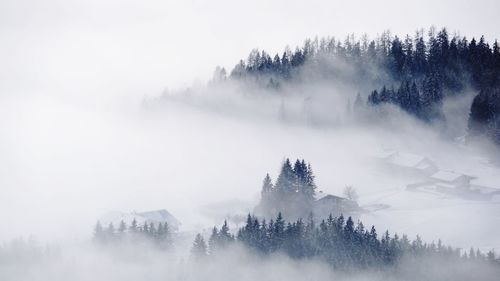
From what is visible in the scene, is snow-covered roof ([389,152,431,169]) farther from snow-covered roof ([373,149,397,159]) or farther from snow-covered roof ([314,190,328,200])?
snow-covered roof ([314,190,328,200])

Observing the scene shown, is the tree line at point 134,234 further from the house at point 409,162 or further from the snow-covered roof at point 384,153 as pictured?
the snow-covered roof at point 384,153

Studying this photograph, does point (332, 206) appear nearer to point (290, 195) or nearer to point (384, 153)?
point (290, 195)

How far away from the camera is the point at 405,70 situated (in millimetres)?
151875

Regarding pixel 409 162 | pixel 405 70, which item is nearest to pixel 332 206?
pixel 409 162

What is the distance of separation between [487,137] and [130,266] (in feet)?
236

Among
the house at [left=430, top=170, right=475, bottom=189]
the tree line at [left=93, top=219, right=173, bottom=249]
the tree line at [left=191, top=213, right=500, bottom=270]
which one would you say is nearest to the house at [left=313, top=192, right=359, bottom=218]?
the tree line at [left=191, top=213, right=500, bottom=270]

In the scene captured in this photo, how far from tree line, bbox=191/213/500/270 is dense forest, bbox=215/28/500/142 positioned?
156 ft

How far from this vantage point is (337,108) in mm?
149000

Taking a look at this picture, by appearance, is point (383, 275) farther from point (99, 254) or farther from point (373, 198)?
point (99, 254)

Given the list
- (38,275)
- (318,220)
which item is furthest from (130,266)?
(318,220)

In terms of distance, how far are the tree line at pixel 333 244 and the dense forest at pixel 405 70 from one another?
1875 inches

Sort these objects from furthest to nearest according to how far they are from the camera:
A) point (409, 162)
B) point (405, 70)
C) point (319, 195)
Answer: point (405, 70)
point (409, 162)
point (319, 195)

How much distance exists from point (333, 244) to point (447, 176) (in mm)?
31831

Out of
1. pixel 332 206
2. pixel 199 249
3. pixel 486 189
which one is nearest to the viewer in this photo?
pixel 199 249
